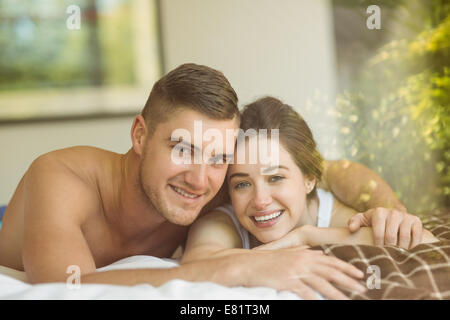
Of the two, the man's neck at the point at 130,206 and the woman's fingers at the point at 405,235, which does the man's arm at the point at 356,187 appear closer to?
the woman's fingers at the point at 405,235

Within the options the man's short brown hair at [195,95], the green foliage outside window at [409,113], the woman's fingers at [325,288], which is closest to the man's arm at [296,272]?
the woman's fingers at [325,288]

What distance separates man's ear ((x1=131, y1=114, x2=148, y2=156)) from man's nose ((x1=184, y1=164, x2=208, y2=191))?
160 mm

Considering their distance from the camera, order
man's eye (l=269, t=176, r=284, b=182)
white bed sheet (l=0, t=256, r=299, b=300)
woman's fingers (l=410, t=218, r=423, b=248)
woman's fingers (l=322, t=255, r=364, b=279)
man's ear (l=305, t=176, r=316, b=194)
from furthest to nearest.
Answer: man's ear (l=305, t=176, r=316, b=194)
man's eye (l=269, t=176, r=284, b=182)
woman's fingers (l=410, t=218, r=423, b=248)
woman's fingers (l=322, t=255, r=364, b=279)
white bed sheet (l=0, t=256, r=299, b=300)

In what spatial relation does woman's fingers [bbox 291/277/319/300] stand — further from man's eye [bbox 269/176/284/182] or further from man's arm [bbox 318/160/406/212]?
man's arm [bbox 318/160/406/212]

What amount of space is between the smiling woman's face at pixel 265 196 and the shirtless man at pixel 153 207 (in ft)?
0.16

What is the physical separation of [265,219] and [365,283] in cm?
31

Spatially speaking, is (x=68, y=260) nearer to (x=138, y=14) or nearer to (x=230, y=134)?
(x=230, y=134)

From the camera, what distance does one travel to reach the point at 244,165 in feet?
3.35

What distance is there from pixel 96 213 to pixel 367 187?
0.71 metres

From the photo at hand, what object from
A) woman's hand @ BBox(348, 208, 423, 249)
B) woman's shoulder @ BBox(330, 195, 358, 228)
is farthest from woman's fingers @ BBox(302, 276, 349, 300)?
woman's shoulder @ BBox(330, 195, 358, 228)

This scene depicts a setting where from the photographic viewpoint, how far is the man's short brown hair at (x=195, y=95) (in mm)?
994

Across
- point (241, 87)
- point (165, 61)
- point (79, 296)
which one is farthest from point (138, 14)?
point (79, 296)

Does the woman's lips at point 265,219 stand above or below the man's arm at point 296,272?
above

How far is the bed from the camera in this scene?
2.24ft
